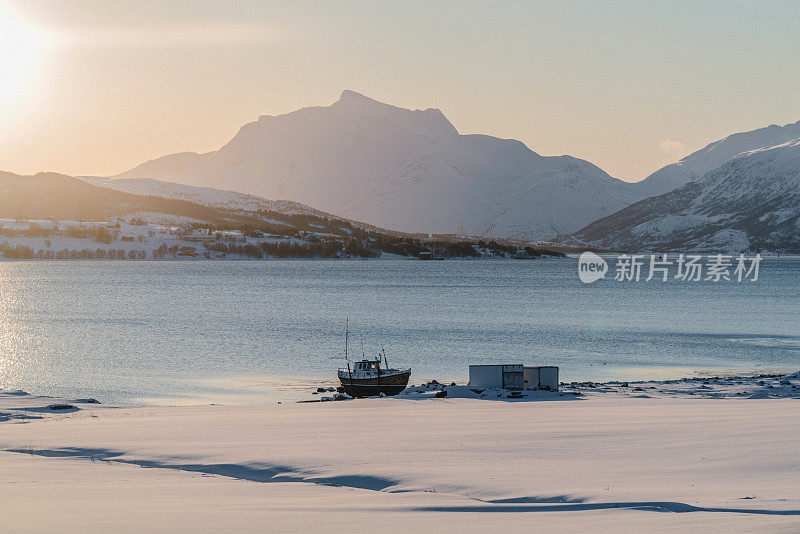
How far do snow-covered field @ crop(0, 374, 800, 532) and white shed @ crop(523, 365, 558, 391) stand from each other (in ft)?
34.3

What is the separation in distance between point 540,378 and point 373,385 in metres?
10.5

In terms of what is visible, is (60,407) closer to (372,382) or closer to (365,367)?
(372,382)

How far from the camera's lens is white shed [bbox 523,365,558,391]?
5006cm

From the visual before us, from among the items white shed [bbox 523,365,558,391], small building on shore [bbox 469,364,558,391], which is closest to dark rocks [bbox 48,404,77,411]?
small building on shore [bbox 469,364,558,391]

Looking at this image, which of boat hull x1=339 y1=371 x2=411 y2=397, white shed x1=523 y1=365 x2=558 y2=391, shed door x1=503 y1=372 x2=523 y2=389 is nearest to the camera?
shed door x1=503 y1=372 x2=523 y2=389

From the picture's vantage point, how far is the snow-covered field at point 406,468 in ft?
54.5

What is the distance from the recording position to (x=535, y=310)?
147 metres

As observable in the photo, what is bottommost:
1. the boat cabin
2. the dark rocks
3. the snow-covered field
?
the dark rocks

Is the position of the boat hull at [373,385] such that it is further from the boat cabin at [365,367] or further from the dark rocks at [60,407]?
the dark rocks at [60,407]

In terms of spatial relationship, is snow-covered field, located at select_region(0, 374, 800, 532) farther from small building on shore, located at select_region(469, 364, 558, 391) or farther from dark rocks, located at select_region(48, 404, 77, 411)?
small building on shore, located at select_region(469, 364, 558, 391)

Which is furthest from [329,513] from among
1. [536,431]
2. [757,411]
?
[757,411]

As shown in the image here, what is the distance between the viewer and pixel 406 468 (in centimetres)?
2336

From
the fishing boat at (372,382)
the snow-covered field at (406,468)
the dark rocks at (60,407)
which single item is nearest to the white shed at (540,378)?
the fishing boat at (372,382)

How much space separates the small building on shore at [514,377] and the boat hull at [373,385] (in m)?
6.29
